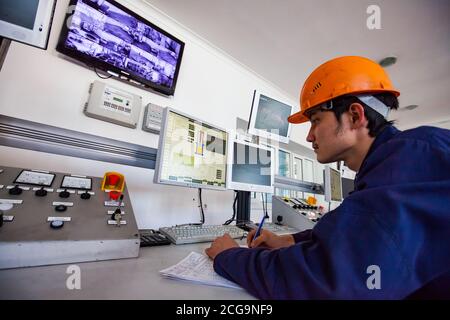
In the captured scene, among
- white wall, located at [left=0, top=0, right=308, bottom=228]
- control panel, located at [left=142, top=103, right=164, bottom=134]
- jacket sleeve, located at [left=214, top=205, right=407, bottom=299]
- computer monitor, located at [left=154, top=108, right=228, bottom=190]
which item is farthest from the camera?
control panel, located at [left=142, top=103, right=164, bottom=134]

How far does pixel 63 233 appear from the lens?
52 cm

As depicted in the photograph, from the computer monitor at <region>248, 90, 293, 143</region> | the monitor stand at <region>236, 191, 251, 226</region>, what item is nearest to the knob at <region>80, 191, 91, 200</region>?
the monitor stand at <region>236, 191, 251, 226</region>

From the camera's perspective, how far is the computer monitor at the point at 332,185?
188 cm

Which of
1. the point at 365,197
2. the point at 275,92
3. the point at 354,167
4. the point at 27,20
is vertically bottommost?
the point at 365,197

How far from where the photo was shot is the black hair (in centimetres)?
69

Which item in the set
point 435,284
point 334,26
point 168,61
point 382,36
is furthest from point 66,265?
point 382,36

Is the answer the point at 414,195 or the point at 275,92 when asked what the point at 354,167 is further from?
the point at 275,92

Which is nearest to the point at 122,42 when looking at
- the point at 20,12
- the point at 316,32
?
the point at 20,12

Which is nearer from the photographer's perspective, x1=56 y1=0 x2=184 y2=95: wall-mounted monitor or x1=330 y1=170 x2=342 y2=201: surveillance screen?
x1=56 y1=0 x2=184 y2=95: wall-mounted monitor

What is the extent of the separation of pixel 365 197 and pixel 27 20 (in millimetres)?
951

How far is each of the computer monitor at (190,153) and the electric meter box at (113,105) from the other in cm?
59

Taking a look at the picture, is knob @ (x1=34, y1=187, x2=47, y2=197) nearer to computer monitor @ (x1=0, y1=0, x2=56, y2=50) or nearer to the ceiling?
computer monitor @ (x1=0, y1=0, x2=56, y2=50)

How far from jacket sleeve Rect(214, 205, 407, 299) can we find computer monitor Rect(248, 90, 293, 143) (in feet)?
4.26

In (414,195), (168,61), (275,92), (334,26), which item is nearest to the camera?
(414,195)
